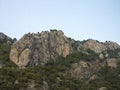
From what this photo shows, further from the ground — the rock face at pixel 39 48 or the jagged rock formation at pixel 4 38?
the jagged rock formation at pixel 4 38

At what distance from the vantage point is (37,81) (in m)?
51.1

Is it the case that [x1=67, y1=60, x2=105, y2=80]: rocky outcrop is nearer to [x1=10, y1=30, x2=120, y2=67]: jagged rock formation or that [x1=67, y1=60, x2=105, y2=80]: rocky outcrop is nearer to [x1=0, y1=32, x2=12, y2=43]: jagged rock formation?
[x1=10, y1=30, x2=120, y2=67]: jagged rock formation

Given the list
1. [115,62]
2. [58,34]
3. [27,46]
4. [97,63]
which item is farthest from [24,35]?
[115,62]

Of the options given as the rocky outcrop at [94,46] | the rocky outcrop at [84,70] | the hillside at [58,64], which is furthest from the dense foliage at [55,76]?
the rocky outcrop at [94,46]

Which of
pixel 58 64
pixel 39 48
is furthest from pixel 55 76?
pixel 39 48

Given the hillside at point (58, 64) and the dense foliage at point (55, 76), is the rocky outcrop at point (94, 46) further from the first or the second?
the hillside at point (58, 64)

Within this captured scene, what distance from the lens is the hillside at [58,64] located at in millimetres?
61406

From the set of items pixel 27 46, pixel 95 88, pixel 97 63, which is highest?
pixel 27 46

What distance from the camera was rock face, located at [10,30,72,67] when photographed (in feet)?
244

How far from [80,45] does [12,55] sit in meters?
32.2

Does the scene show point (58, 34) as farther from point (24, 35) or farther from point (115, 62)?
point (115, 62)

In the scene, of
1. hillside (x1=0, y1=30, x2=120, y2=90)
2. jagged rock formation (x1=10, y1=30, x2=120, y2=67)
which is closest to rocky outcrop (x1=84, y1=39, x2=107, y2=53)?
hillside (x1=0, y1=30, x2=120, y2=90)

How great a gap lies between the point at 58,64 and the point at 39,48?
7345 millimetres

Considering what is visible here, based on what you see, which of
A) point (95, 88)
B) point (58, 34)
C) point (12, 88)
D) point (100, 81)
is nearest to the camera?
point (12, 88)
